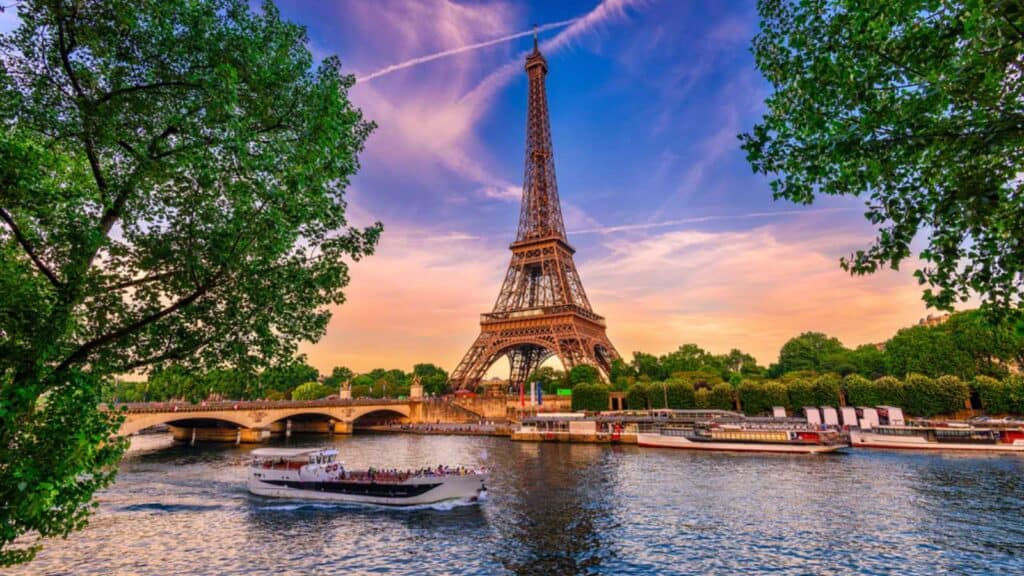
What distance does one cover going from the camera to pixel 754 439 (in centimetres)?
4962

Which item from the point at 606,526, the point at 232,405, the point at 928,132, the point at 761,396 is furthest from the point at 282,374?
the point at 761,396

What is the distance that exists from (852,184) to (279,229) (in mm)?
10878

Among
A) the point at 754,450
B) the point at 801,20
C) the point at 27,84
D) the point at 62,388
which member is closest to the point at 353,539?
the point at 62,388

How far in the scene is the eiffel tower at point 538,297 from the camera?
272 feet

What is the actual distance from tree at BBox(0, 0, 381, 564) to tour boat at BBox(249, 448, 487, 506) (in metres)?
19.6

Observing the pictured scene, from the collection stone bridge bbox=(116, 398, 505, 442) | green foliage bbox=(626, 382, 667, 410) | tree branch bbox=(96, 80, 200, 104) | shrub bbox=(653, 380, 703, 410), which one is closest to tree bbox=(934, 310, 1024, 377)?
shrub bbox=(653, 380, 703, 410)

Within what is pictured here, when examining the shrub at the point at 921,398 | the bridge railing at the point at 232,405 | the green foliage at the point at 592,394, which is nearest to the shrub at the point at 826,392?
the shrub at the point at 921,398

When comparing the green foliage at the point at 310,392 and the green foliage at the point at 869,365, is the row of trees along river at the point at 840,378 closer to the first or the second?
the green foliage at the point at 869,365

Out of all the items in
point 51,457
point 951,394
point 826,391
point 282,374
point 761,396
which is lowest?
point 951,394

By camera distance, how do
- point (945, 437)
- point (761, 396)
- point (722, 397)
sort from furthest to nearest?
point (722, 397) < point (761, 396) < point (945, 437)

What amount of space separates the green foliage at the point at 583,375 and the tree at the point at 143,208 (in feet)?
235

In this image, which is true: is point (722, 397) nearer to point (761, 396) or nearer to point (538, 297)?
point (761, 396)

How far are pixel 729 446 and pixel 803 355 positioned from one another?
59.5 metres

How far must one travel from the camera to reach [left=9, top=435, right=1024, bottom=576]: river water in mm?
18672
